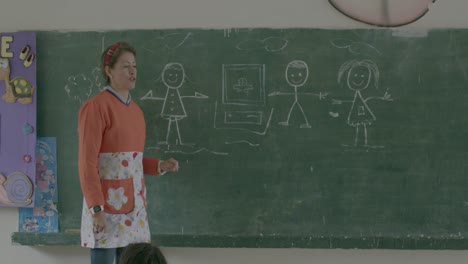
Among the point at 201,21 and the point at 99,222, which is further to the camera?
the point at 201,21

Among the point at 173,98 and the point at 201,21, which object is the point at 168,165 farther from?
the point at 201,21

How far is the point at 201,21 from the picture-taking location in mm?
3387

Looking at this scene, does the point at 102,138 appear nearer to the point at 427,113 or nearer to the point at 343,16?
the point at 343,16

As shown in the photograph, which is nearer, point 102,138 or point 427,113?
point 102,138

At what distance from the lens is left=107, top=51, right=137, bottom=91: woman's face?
292 cm

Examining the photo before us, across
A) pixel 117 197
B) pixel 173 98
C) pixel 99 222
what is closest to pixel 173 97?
pixel 173 98

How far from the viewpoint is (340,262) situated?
3357 millimetres

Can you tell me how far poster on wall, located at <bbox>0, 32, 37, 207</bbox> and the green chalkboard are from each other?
0.45 feet

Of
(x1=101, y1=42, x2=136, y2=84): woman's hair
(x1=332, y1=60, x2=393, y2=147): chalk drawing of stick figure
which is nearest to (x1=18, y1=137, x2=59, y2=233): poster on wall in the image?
(x1=101, y1=42, x2=136, y2=84): woman's hair

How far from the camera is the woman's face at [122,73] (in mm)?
2916

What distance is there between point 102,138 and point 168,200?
2.33ft

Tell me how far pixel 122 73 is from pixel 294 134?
0.97 metres

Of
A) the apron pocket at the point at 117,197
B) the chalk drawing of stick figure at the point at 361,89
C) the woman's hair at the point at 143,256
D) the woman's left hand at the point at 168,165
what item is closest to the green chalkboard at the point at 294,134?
the chalk drawing of stick figure at the point at 361,89

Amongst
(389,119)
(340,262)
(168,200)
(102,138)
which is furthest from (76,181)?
(389,119)
